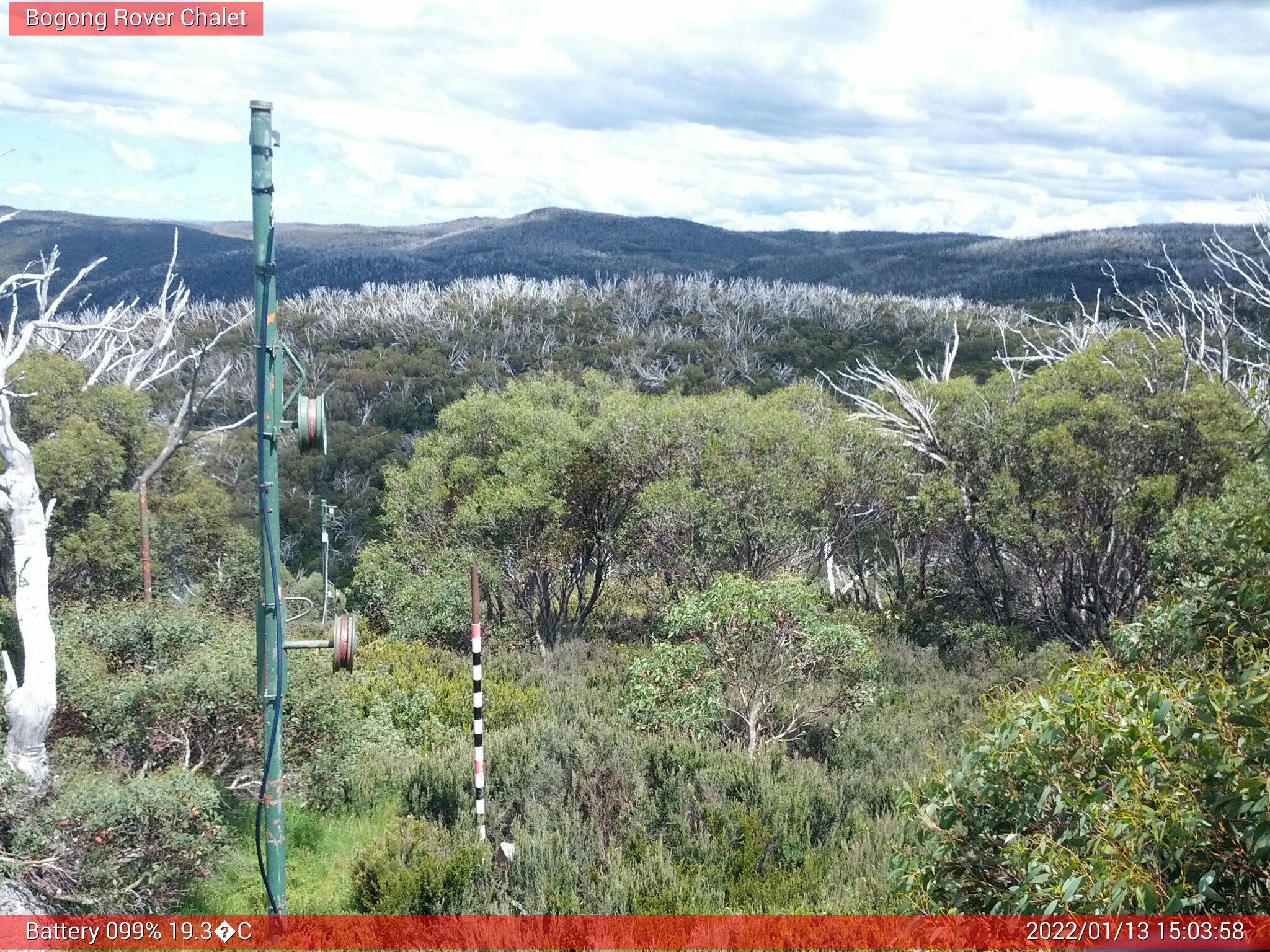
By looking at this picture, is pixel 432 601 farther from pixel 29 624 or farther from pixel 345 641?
pixel 345 641

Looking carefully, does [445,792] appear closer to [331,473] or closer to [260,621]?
[260,621]

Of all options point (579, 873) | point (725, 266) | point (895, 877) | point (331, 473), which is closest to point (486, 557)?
point (579, 873)

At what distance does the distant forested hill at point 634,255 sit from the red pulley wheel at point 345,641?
281ft

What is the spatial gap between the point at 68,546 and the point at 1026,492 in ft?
47.7

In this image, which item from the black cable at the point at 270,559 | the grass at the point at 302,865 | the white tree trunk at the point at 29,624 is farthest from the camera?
the white tree trunk at the point at 29,624

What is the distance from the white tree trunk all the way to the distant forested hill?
82.0m

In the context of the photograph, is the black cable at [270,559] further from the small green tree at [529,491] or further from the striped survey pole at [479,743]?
the small green tree at [529,491]

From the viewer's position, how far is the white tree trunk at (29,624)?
8.38 metres

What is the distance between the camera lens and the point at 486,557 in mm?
17031

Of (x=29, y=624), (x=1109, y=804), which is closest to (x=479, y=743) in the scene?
(x=29, y=624)

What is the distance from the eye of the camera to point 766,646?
37.8 feet

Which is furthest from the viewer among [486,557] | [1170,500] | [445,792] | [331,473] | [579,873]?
[331,473]

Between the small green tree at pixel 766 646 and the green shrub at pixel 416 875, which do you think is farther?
the small green tree at pixel 766 646

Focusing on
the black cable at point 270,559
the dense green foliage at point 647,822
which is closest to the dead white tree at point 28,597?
the dense green foliage at point 647,822
